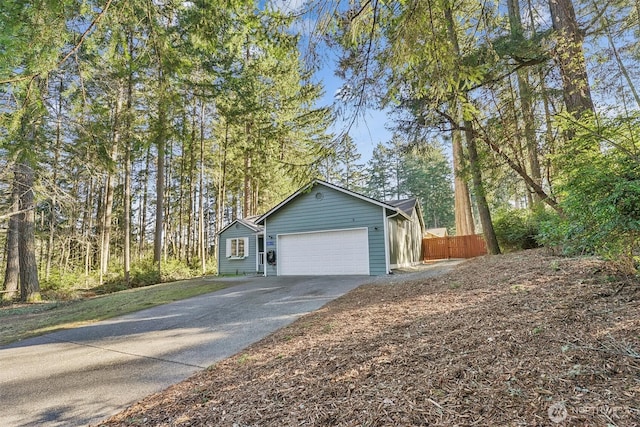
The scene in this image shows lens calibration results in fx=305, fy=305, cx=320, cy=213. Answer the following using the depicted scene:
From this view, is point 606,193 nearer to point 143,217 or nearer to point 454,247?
point 454,247

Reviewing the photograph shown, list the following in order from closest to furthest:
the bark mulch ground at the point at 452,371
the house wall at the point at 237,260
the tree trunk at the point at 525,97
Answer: the bark mulch ground at the point at 452,371 → the tree trunk at the point at 525,97 → the house wall at the point at 237,260

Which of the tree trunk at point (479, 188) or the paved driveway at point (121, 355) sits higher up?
the tree trunk at point (479, 188)

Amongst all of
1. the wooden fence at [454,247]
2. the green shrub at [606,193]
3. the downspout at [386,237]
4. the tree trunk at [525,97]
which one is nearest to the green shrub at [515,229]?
the wooden fence at [454,247]

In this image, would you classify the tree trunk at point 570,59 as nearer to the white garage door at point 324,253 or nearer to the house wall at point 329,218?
the house wall at point 329,218

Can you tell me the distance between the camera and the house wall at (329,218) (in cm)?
1103

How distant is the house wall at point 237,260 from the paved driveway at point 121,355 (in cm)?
803

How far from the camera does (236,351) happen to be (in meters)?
3.82

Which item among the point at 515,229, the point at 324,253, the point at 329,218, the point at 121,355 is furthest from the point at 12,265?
the point at 515,229

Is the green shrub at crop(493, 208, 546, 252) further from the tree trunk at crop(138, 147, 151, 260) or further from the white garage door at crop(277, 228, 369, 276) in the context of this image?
the tree trunk at crop(138, 147, 151, 260)

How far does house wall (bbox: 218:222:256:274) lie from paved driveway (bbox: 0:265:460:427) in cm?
803

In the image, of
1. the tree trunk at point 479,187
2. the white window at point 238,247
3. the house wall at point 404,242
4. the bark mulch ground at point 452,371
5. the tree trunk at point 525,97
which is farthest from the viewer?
the white window at point 238,247

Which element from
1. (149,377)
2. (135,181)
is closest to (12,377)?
(149,377)

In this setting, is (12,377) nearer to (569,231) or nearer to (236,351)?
(236,351)

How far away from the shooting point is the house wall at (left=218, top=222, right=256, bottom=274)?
49.3 ft
